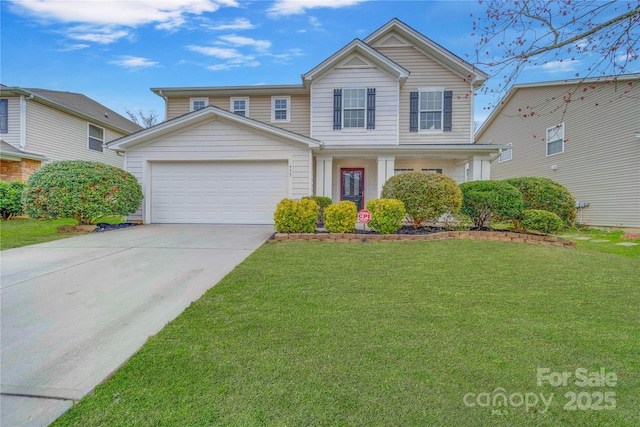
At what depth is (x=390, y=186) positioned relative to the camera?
8.55 meters

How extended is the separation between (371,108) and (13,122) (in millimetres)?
14842

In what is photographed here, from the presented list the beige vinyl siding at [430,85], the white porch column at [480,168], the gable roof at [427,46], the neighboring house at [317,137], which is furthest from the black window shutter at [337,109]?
the white porch column at [480,168]

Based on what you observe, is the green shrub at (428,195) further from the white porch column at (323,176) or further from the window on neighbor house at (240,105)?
the window on neighbor house at (240,105)

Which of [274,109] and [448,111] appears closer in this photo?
[448,111]

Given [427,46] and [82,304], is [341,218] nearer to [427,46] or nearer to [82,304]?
[82,304]

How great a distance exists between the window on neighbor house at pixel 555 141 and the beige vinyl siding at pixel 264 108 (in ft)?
34.0

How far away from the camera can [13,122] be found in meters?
12.9

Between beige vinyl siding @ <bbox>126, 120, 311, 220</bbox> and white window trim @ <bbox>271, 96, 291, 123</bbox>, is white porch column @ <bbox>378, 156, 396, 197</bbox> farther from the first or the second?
white window trim @ <bbox>271, 96, 291, 123</bbox>

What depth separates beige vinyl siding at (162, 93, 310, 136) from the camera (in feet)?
42.4

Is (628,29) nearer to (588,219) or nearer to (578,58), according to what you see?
(578,58)

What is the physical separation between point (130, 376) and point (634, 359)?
3.71 m

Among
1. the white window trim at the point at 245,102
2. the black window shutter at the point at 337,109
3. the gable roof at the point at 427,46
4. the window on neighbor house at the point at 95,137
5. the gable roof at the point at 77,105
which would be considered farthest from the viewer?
the window on neighbor house at the point at 95,137

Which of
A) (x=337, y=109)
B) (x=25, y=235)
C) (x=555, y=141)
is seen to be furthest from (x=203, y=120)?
(x=555, y=141)

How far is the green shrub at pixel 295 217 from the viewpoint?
7.54 metres
